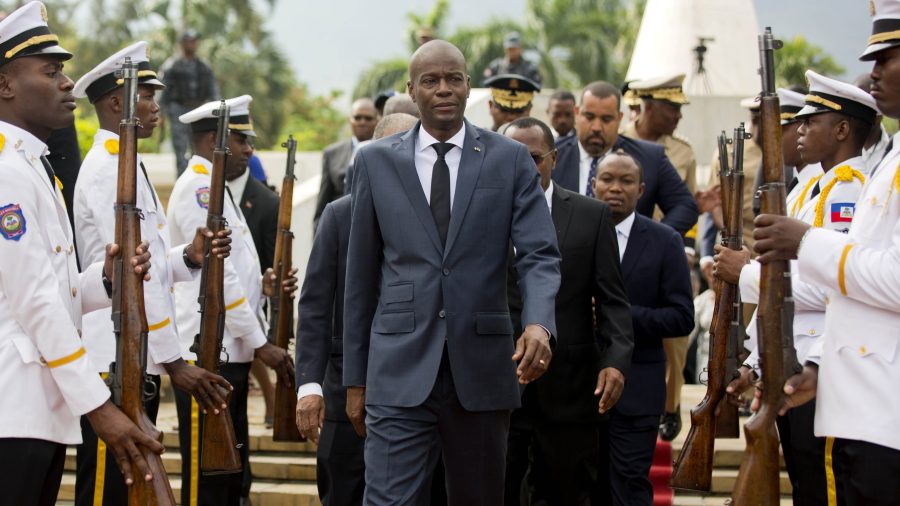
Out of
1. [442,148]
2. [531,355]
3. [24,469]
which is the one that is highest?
[442,148]

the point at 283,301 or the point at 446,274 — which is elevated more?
the point at 446,274

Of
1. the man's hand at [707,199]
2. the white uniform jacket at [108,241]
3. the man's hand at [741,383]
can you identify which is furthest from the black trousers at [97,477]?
the man's hand at [707,199]

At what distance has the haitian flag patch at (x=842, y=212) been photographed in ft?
18.4

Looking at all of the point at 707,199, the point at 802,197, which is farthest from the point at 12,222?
the point at 707,199

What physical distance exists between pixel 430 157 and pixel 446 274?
55 cm

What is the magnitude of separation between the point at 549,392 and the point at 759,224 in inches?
104

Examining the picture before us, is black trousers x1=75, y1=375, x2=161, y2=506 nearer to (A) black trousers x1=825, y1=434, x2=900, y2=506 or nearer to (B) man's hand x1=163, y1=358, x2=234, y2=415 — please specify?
(B) man's hand x1=163, y1=358, x2=234, y2=415

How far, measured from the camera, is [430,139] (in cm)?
531

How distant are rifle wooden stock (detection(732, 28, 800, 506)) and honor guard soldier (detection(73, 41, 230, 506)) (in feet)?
9.87

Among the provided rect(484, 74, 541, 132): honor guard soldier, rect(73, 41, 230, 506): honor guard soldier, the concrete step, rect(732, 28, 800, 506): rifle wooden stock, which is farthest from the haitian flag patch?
rect(484, 74, 541, 132): honor guard soldier

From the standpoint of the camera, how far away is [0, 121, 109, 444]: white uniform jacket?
14.8 feet

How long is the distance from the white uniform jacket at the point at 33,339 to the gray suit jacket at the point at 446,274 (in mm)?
1154

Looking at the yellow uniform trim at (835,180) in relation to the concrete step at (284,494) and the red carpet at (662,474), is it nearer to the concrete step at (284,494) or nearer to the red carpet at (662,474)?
the red carpet at (662,474)

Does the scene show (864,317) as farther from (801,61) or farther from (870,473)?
(801,61)
